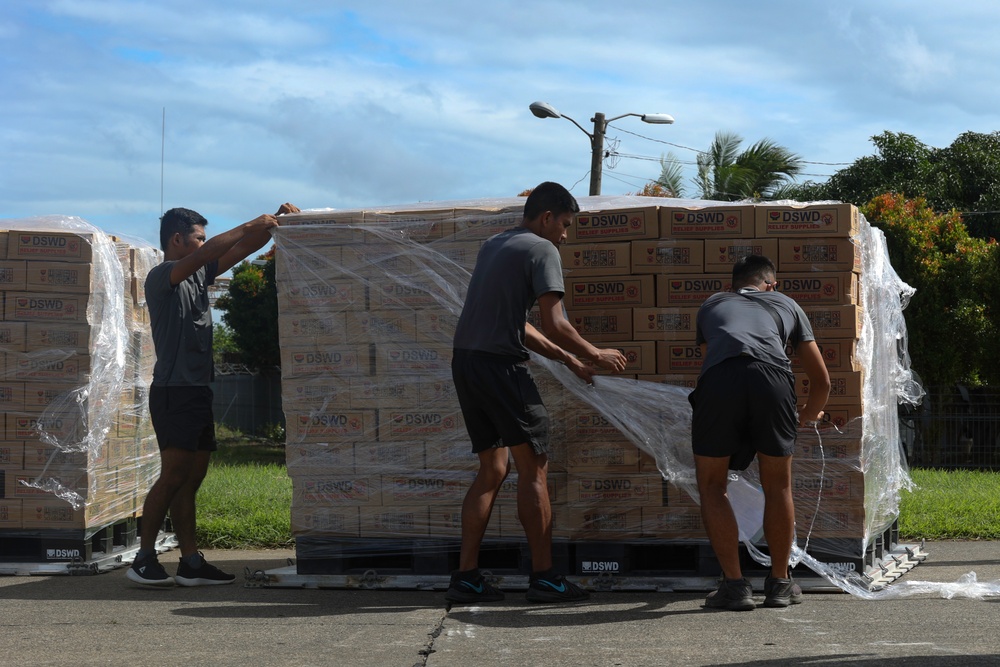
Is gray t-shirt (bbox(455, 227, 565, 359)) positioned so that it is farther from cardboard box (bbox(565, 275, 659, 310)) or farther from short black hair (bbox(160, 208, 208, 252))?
short black hair (bbox(160, 208, 208, 252))

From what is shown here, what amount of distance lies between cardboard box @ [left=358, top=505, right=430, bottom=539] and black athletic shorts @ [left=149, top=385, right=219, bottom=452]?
37.5 inches

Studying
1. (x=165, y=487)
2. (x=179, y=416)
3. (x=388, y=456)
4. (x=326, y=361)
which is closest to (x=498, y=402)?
(x=388, y=456)

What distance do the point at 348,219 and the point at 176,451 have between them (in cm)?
148

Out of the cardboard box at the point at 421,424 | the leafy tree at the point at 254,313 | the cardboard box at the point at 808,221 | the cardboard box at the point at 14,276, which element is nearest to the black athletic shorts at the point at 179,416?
the cardboard box at the point at 421,424

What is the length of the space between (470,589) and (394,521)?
27.2 inches

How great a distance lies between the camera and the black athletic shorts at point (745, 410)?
192 inches

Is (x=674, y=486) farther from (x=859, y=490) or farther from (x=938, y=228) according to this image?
(x=938, y=228)

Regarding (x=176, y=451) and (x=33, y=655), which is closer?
(x=33, y=655)

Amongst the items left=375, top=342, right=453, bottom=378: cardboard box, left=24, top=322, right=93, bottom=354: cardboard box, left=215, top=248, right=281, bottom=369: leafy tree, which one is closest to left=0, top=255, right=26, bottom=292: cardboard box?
left=24, top=322, right=93, bottom=354: cardboard box

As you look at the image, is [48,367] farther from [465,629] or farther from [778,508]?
[778,508]

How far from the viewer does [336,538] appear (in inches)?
226

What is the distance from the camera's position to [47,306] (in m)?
6.31

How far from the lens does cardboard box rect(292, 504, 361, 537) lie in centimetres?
571

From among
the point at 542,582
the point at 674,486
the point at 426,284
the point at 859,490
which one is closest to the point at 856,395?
the point at 859,490
